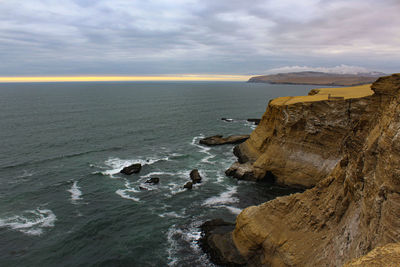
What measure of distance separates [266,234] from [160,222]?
1288 centimetres

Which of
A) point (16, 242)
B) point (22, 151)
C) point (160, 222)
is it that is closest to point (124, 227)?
point (160, 222)

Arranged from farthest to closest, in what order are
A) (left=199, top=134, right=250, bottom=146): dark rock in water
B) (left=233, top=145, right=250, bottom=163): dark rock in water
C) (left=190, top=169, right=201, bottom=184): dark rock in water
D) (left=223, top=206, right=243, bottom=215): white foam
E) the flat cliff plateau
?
(left=199, top=134, right=250, bottom=146): dark rock in water < (left=233, top=145, right=250, bottom=163): dark rock in water < (left=190, top=169, right=201, bottom=184): dark rock in water < (left=223, top=206, right=243, bottom=215): white foam < the flat cliff plateau

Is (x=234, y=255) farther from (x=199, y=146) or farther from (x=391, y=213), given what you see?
(x=199, y=146)

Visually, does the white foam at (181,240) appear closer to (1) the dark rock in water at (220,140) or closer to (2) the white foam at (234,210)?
(2) the white foam at (234,210)

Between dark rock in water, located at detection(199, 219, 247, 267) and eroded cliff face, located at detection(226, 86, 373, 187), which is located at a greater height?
eroded cliff face, located at detection(226, 86, 373, 187)

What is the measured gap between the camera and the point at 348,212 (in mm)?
16625

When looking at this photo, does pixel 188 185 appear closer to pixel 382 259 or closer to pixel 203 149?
pixel 203 149

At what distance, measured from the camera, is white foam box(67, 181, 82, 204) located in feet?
111

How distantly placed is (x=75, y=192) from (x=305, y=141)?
3139cm

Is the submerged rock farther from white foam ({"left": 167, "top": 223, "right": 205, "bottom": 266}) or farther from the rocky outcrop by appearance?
the rocky outcrop

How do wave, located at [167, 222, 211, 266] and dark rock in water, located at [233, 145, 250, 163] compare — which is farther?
dark rock in water, located at [233, 145, 250, 163]

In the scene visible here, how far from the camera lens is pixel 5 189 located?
35719 millimetres

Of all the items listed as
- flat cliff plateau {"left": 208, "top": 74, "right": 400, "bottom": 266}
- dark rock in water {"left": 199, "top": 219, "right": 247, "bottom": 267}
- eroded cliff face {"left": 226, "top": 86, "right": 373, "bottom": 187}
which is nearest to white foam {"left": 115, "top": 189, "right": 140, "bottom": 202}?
dark rock in water {"left": 199, "top": 219, "right": 247, "bottom": 267}

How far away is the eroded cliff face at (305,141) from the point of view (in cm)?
3397
